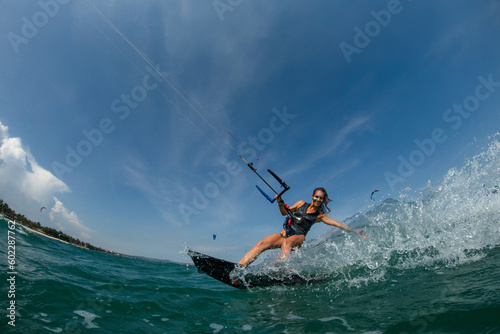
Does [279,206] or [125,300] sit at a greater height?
[279,206]

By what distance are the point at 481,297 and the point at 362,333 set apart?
5.76 feet

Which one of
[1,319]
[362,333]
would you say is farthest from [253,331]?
[1,319]

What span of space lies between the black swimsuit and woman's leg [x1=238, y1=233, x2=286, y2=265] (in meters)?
0.38

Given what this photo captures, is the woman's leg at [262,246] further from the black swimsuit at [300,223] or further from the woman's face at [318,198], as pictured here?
the woman's face at [318,198]

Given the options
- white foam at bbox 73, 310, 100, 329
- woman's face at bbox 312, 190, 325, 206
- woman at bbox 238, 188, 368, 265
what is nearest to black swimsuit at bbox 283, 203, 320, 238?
woman at bbox 238, 188, 368, 265

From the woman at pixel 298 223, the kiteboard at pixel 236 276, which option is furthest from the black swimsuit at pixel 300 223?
the kiteboard at pixel 236 276

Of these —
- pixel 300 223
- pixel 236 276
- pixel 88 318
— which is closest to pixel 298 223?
pixel 300 223

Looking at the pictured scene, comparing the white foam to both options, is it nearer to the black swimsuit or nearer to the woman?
the woman

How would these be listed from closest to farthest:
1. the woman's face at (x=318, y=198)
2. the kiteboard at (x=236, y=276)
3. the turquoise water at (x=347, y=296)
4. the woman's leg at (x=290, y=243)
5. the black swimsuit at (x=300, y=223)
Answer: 1. the turquoise water at (x=347, y=296)
2. the kiteboard at (x=236, y=276)
3. the woman's leg at (x=290, y=243)
4. the black swimsuit at (x=300, y=223)
5. the woman's face at (x=318, y=198)

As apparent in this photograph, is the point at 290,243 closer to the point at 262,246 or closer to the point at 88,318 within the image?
the point at 262,246

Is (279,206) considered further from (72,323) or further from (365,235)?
(72,323)

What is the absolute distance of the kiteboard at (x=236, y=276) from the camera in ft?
18.9

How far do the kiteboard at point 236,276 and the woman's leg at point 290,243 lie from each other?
27.8 inches

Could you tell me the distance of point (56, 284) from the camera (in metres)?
4.63
